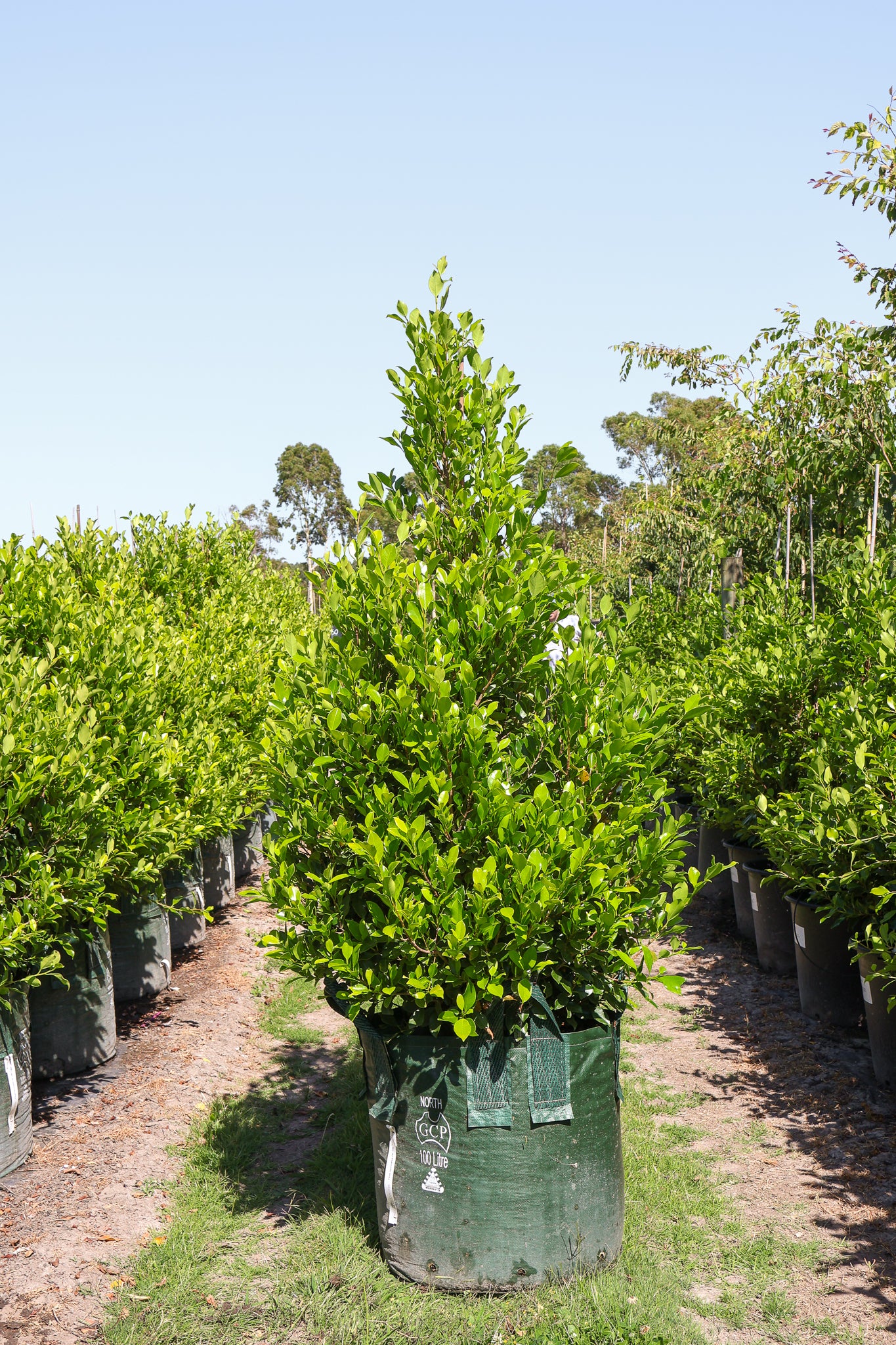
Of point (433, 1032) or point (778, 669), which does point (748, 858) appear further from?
point (433, 1032)

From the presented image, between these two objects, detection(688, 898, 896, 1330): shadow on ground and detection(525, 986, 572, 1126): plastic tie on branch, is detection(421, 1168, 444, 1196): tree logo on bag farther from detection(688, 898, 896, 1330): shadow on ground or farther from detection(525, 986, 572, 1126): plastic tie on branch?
detection(688, 898, 896, 1330): shadow on ground

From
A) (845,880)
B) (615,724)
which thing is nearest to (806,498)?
(845,880)

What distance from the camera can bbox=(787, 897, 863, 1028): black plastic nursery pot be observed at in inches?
215

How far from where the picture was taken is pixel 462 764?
127 inches

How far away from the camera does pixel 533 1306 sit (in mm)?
3072

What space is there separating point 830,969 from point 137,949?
165 inches

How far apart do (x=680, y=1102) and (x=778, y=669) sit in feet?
8.66

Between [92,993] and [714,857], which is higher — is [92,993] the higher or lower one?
the higher one

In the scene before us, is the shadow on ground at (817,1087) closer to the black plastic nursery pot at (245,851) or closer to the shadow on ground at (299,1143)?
the shadow on ground at (299,1143)

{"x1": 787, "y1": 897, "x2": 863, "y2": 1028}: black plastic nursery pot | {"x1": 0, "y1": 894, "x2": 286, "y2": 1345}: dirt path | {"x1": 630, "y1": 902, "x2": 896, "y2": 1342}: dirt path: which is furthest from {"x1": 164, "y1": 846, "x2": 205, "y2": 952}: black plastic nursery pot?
{"x1": 787, "y1": 897, "x2": 863, "y2": 1028}: black plastic nursery pot

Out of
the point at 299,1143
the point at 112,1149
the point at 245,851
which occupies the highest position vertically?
the point at 245,851

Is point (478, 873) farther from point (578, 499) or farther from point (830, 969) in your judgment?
point (578, 499)

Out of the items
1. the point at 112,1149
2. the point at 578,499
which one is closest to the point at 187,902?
the point at 112,1149

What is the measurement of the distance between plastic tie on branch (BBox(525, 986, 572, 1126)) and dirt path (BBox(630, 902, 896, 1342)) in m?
0.80
